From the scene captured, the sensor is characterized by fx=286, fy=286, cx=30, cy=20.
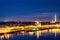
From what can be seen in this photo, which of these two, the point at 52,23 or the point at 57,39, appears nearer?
the point at 57,39

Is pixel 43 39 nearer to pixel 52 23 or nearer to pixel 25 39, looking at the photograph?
pixel 25 39

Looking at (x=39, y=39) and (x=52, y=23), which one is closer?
(x=39, y=39)

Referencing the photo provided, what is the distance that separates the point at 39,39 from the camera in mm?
70312

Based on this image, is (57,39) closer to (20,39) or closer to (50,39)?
(50,39)

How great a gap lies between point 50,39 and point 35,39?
4.02 m

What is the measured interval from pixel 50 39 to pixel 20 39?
7708 mm

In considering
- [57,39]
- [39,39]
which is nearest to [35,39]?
[39,39]

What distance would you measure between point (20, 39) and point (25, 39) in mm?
2016

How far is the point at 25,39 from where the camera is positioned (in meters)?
71.0

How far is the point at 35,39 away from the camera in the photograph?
70062 millimetres

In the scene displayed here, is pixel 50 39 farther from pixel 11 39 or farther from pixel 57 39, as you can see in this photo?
pixel 11 39

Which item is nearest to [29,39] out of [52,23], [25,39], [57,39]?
[25,39]

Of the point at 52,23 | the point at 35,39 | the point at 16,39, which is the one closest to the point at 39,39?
the point at 35,39

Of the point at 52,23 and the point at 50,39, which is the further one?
the point at 52,23
